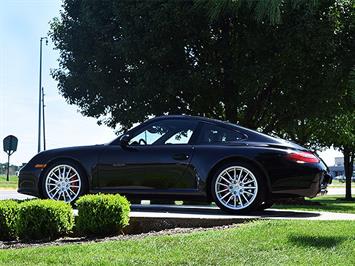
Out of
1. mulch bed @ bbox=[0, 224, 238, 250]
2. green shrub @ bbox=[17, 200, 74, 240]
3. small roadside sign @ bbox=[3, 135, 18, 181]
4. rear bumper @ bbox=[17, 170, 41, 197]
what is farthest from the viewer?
small roadside sign @ bbox=[3, 135, 18, 181]

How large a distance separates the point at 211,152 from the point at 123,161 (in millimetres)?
1241

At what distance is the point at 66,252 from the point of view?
5141 mm

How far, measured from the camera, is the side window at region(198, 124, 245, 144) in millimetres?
7828

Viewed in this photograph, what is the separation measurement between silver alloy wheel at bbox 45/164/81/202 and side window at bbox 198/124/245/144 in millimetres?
1933

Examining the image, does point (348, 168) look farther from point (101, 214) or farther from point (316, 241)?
point (316, 241)

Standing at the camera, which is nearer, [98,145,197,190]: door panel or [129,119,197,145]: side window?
[98,145,197,190]: door panel

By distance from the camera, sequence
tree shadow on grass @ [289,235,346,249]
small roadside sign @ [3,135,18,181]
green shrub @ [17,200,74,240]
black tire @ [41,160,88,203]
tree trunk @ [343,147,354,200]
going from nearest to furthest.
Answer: tree shadow on grass @ [289,235,346,249], green shrub @ [17,200,74,240], black tire @ [41,160,88,203], small roadside sign @ [3,135,18,181], tree trunk @ [343,147,354,200]

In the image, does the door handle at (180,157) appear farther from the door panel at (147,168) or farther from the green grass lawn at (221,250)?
the green grass lawn at (221,250)

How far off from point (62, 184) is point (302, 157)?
11.3ft

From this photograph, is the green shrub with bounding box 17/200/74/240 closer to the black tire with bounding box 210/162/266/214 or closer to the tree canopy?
the black tire with bounding box 210/162/266/214

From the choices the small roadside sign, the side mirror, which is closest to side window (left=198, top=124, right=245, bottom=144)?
the side mirror

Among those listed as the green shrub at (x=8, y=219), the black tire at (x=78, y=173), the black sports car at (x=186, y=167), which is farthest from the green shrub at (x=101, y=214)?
the black tire at (x=78, y=173)

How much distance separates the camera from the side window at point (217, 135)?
7828mm

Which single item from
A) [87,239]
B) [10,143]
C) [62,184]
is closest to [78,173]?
[62,184]
